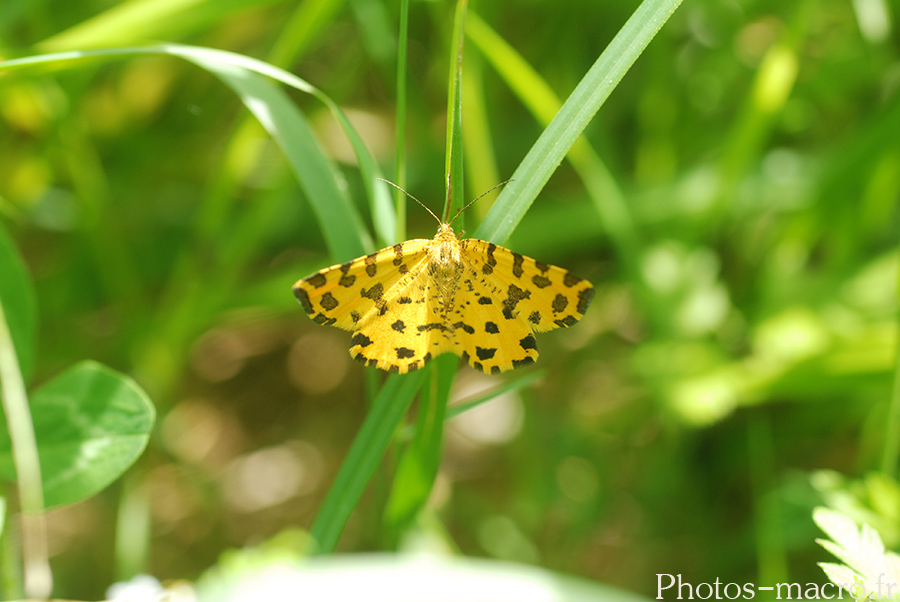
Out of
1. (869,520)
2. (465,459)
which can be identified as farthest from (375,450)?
(465,459)

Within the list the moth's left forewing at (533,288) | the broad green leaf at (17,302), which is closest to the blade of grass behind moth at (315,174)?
the moth's left forewing at (533,288)

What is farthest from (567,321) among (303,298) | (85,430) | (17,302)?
(17,302)

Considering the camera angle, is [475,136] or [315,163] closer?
[315,163]

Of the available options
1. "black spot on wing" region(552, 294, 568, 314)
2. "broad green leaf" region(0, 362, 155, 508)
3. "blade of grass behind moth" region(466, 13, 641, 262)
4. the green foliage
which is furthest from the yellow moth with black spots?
"blade of grass behind moth" region(466, 13, 641, 262)

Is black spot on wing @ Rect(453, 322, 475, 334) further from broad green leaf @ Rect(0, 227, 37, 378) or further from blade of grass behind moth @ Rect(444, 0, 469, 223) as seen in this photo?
broad green leaf @ Rect(0, 227, 37, 378)

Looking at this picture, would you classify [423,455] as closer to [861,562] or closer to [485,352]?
[485,352]

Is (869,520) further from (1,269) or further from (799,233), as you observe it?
(1,269)

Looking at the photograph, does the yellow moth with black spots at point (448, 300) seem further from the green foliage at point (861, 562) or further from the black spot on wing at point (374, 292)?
the green foliage at point (861, 562)
